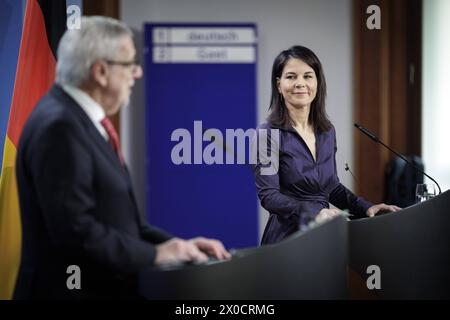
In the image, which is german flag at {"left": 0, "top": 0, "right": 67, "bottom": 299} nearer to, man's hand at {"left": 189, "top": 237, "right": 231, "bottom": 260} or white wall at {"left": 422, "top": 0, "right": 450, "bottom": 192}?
man's hand at {"left": 189, "top": 237, "right": 231, "bottom": 260}

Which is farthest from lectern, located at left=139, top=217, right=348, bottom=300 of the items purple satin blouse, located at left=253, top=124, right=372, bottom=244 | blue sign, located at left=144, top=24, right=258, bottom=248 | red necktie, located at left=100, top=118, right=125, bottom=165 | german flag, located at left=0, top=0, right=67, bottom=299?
blue sign, located at left=144, top=24, right=258, bottom=248

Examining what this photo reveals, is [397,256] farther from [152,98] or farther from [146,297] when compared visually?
[152,98]

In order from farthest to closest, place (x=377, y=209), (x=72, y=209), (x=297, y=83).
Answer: (x=377, y=209)
(x=297, y=83)
(x=72, y=209)

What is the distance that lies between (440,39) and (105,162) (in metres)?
2.21

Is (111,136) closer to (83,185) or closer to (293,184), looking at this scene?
(83,185)

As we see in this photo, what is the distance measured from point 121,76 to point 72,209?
0.31 metres

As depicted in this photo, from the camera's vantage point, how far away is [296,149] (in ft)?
6.29

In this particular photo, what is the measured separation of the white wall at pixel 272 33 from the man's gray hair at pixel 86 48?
1035mm

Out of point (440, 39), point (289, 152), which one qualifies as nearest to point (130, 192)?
point (289, 152)

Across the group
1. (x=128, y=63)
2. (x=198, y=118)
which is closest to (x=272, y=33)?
(x=198, y=118)

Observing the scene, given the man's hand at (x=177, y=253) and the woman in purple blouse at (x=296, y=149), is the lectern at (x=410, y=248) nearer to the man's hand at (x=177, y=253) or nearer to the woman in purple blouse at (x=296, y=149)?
the woman in purple blouse at (x=296, y=149)

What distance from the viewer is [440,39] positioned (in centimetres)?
306
